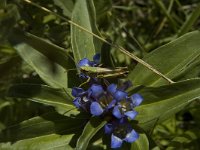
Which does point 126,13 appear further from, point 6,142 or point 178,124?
point 6,142

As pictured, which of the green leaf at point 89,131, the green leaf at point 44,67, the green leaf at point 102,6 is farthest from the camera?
the green leaf at point 102,6

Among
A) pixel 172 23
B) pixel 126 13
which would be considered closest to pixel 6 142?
Answer: pixel 172 23

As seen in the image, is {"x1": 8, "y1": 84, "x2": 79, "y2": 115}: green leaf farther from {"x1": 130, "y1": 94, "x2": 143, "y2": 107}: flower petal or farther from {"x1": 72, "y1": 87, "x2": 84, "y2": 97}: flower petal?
{"x1": 130, "y1": 94, "x2": 143, "y2": 107}: flower petal

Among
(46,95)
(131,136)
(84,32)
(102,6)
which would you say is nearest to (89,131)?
(131,136)

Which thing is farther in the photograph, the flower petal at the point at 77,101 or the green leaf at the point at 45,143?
the green leaf at the point at 45,143

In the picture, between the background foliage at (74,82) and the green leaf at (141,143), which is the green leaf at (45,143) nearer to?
the background foliage at (74,82)

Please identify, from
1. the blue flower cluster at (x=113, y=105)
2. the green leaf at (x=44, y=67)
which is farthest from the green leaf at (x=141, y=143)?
the green leaf at (x=44, y=67)

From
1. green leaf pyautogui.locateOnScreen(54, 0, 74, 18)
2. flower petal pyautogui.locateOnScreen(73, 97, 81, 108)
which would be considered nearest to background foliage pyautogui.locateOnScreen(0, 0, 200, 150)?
flower petal pyautogui.locateOnScreen(73, 97, 81, 108)

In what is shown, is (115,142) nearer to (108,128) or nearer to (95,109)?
(108,128)

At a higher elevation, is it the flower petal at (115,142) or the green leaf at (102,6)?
the green leaf at (102,6)
